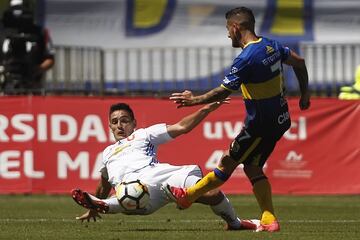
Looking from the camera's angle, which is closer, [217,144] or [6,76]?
[217,144]

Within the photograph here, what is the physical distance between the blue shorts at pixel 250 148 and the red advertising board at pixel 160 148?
6.67m

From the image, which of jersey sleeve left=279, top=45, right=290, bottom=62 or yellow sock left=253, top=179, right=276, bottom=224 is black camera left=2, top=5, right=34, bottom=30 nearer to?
jersey sleeve left=279, top=45, right=290, bottom=62

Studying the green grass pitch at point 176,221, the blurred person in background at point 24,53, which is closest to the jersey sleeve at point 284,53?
the green grass pitch at point 176,221

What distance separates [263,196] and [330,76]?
11.9 meters

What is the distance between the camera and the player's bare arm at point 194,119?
36.9 ft

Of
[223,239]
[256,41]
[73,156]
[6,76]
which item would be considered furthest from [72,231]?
[6,76]

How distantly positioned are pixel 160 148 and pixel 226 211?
692 centimetres

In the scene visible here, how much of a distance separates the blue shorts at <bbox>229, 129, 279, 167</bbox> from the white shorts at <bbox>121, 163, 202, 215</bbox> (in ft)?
1.49

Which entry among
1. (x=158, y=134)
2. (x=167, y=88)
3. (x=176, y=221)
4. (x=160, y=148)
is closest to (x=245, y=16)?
(x=158, y=134)

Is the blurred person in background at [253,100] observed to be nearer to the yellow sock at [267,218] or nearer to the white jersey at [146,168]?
the yellow sock at [267,218]

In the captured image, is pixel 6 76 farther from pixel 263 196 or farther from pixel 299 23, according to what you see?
pixel 263 196

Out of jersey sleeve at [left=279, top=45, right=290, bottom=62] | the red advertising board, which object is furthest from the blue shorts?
the red advertising board

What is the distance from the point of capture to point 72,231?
11.5 meters

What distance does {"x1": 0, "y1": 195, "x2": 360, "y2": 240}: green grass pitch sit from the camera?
36.2ft
